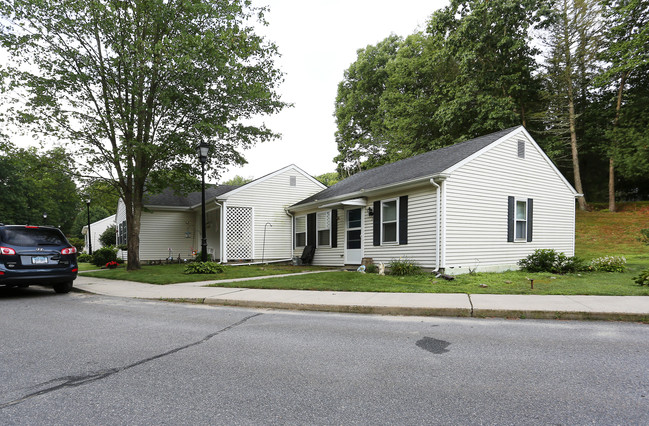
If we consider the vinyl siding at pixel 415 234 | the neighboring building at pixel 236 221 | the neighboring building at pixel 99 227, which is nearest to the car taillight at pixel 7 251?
the neighboring building at pixel 236 221

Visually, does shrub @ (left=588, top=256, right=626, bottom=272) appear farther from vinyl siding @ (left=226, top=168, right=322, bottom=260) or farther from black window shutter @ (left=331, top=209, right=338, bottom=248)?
vinyl siding @ (left=226, top=168, right=322, bottom=260)

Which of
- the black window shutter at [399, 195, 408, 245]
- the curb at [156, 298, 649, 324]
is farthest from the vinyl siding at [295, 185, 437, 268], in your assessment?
the curb at [156, 298, 649, 324]

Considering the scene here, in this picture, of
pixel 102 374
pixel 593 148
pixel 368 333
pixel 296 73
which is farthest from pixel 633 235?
pixel 102 374

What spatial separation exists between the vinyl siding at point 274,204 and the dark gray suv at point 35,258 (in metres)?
8.46

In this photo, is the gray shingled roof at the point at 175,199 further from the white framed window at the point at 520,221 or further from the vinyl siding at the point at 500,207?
the white framed window at the point at 520,221

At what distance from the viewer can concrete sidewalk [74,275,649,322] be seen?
5750 millimetres

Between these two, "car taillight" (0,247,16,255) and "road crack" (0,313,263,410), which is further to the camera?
"car taillight" (0,247,16,255)

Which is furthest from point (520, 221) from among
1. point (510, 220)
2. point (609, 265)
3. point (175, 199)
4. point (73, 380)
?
point (175, 199)

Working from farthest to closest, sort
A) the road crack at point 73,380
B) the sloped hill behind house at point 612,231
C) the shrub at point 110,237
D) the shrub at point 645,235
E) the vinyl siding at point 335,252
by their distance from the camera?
the shrub at point 110,237, the sloped hill behind house at point 612,231, the vinyl siding at point 335,252, the shrub at point 645,235, the road crack at point 73,380

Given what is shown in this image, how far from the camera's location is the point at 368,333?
4930mm

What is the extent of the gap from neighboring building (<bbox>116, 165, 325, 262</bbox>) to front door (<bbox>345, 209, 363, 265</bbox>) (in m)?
4.86

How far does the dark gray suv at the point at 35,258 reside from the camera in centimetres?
801

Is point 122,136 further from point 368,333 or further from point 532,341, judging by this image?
point 532,341

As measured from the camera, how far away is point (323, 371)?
138 inches
